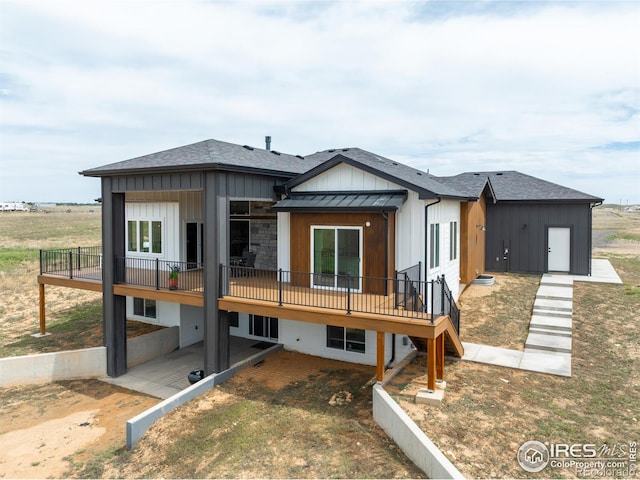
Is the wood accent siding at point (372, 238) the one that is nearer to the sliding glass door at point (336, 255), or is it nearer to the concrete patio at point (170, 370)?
the sliding glass door at point (336, 255)

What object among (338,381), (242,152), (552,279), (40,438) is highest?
(242,152)

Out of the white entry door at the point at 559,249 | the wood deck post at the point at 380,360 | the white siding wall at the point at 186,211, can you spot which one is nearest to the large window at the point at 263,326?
the white siding wall at the point at 186,211

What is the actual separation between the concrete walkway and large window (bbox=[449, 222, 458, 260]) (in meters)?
3.53

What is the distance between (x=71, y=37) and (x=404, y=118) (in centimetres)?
1943

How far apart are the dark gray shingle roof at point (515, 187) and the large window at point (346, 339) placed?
8.55m

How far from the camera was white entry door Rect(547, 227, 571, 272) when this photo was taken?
858 inches

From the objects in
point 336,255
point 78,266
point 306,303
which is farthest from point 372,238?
point 78,266

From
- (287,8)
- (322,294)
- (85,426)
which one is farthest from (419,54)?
(85,426)

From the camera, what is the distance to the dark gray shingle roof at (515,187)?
20136 mm

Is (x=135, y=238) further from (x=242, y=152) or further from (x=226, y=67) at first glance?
(x=226, y=67)

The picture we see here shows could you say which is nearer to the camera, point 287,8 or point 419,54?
point 287,8

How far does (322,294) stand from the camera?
40.5ft

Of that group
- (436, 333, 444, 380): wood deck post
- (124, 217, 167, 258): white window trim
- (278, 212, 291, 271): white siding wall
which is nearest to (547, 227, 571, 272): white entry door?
(436, 333, 444, 380): wood deck post

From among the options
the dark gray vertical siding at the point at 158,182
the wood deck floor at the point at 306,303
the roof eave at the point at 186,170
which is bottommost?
the wood deck floor at the point at 306,303
